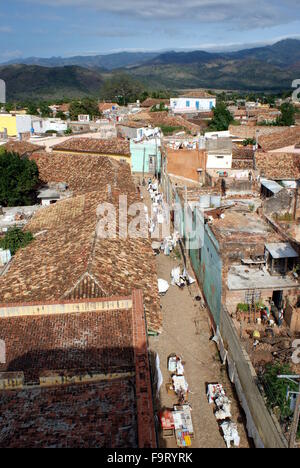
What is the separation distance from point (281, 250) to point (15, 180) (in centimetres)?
1329

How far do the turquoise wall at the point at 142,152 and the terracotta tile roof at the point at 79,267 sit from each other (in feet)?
54.3

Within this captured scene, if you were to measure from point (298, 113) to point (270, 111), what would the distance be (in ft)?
12.9

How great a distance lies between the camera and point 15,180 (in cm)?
2039

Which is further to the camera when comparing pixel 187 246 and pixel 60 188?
pixel 60 188

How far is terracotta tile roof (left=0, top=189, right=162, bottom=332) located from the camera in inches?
417

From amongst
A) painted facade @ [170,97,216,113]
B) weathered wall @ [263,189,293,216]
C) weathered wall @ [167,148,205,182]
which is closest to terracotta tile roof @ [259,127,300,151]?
weathered wall @ [167,148,205,182]

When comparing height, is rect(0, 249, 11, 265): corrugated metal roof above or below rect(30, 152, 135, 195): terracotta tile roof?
below

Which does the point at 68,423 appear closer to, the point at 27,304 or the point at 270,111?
the point at 27,304

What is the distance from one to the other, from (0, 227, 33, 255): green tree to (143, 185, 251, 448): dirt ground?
554 cm

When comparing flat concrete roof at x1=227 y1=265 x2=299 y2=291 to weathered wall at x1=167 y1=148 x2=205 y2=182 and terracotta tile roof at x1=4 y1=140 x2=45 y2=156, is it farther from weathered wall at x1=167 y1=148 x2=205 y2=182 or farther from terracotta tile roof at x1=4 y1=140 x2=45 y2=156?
terracotta tile roof at x1=4 y1=140 x2=45 y2=156

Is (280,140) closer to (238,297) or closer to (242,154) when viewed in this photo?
(242,154)

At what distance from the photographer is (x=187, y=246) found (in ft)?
61.6

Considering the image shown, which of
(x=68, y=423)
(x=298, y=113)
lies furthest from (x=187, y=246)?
(x=298, y=113)

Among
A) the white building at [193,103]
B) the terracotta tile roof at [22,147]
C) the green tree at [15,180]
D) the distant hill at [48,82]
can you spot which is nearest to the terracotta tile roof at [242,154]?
the terracotta tile roof at [22,147]
